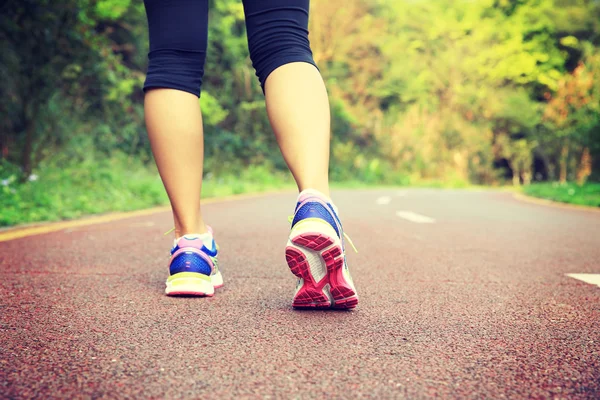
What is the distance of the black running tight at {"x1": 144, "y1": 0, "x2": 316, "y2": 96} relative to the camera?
6.02 ft

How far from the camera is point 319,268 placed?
63.2 inches

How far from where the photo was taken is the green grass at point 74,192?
17.2 ft

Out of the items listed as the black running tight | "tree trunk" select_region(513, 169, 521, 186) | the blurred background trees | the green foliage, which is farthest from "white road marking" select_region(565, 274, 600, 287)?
"tree trunk" select_region(513, 169, 521, 186)

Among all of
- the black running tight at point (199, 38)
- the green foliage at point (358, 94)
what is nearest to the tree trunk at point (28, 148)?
the green foliage at point (358, 94)

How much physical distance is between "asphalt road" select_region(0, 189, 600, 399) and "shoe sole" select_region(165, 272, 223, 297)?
3cm

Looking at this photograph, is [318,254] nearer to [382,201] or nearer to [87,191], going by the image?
[87,191]

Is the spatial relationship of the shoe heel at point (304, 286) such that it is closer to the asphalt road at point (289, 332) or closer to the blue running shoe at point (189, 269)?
the asphalt road at point (289, 332)

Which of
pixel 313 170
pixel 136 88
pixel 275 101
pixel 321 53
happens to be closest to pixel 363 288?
pixel 313 170

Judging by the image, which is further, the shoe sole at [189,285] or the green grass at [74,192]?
the green grass at [74,192]

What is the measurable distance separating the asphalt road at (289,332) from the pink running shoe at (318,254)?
0.07 meters

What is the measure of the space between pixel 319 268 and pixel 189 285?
510 mm

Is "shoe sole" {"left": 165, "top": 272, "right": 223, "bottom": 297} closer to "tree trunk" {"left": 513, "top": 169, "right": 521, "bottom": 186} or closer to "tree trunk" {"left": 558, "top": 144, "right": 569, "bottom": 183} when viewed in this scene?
"tree trunk" {"left": 558, "top": 144, "right": 569, "bottom": 183}

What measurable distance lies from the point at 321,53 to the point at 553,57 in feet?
45.7

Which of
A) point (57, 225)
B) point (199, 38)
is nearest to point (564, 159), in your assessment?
point (57, 225)
